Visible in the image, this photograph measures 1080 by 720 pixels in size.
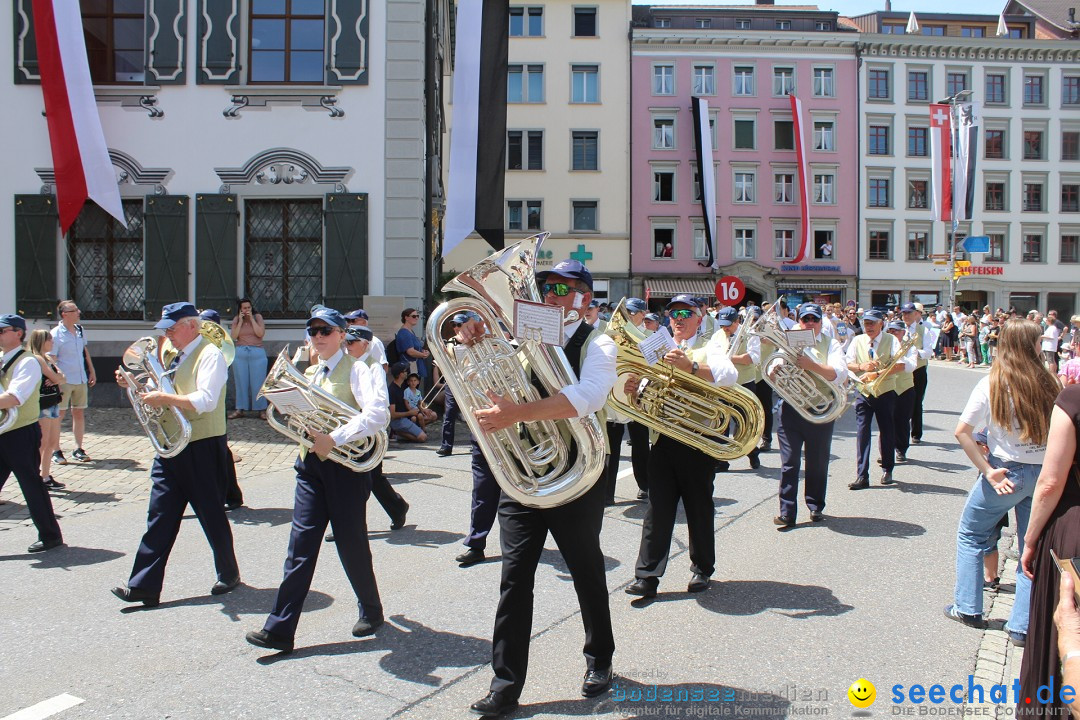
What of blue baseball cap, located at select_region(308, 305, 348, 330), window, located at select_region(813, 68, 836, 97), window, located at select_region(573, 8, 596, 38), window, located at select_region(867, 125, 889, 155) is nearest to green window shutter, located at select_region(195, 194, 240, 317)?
blue baseball cap, located at select_region(308, 305, 348, 330)

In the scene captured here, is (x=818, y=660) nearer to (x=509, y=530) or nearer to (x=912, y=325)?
(x=509, y=530)

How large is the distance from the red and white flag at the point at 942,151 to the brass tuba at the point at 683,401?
1015 inches

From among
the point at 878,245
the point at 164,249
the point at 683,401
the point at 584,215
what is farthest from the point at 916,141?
the point at 683,401

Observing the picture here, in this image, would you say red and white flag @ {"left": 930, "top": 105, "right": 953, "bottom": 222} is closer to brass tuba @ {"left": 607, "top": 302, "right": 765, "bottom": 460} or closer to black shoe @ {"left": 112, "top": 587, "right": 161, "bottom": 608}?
brass tuba @ {"left": 607, "top": 302, "right": 765, "bottom": 460}

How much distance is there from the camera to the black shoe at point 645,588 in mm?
4988

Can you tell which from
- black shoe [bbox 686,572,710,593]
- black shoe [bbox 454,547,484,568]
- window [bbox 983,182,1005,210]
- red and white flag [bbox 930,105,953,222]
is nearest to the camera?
black shoe [bbox 686,572,710,593]

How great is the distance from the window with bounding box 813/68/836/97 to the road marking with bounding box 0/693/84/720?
41520 millimetres

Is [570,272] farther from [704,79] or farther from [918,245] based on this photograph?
[918,245]

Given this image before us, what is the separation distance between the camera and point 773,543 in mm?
6285

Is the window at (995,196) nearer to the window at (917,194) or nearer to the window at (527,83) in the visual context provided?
the window at (917,194)

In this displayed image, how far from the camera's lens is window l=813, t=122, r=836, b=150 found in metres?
39.8

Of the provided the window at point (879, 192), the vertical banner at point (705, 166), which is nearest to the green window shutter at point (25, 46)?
the vertical banner at point (705, 166)

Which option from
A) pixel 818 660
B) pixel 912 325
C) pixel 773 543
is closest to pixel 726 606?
pixel 818 660

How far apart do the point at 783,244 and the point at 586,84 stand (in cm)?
1201
